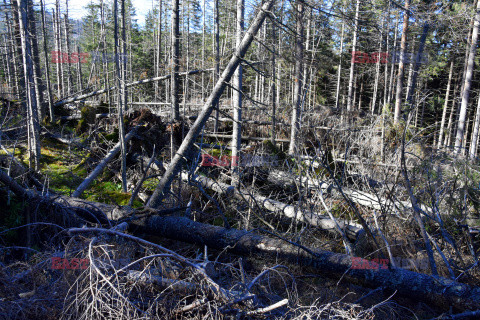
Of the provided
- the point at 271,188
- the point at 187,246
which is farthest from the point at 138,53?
the point at 187,246

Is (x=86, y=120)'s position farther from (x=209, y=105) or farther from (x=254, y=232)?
(x=254, y=232)

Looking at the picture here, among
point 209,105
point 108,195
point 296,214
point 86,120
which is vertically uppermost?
point 209,105

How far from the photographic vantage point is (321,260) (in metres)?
3.72

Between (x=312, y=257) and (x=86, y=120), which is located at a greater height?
(x=86, y=120)

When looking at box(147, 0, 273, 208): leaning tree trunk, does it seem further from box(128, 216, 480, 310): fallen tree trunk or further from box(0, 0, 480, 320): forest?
box(128, 216, 480, 310): fallen tree trunk

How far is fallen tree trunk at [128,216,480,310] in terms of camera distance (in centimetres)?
307

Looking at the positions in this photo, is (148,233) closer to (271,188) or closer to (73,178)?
(271,188)

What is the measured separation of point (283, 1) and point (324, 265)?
4101mm

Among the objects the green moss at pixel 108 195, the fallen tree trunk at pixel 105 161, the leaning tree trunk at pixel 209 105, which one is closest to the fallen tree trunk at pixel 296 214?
the leaning tree trunk at pixel 209 105

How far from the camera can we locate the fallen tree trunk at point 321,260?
10.1 ft

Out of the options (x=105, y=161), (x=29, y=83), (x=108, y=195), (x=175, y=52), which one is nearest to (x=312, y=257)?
(x=108, y=195)

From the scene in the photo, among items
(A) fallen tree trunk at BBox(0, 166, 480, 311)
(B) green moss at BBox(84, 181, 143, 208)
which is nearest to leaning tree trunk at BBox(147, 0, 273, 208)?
(A) fallen tree trunk at BBox(0, 166, 480, 311)

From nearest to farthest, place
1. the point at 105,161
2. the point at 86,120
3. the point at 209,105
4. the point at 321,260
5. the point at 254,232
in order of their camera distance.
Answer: the point at 321,260
the point at 254,232
the point at 209,105
the point at 105,161
the point at 86,120

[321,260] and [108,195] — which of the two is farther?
[108,195]
